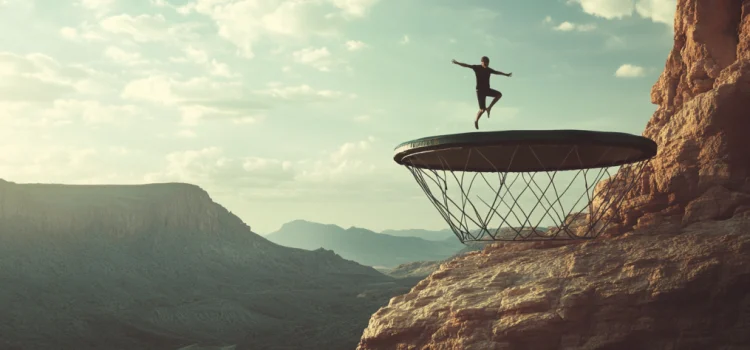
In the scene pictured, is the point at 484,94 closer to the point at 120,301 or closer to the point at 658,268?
the point at 658,268

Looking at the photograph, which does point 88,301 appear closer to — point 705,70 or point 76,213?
point 76,213

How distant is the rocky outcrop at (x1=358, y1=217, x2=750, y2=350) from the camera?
68.4 ft

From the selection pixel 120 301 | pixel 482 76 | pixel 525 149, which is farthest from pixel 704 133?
pixel 120 301

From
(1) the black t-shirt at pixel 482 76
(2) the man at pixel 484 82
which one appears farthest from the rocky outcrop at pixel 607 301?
(1) the black t-shirt at pixel 482 76

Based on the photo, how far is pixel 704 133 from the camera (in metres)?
25.8

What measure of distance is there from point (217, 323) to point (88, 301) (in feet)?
92.8

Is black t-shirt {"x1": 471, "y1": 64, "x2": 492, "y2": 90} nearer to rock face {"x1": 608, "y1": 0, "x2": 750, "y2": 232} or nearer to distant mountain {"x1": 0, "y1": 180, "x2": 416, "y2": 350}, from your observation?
rock face {"x1": 608, "y1": 0, "x2": 750, "y2": 232}

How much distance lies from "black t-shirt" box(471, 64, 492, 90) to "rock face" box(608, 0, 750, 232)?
780cm

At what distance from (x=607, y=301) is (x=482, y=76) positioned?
8732 millimetres

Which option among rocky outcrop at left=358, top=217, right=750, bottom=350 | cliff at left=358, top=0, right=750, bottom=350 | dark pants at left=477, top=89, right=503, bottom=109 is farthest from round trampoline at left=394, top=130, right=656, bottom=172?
rocky outcrop at left=358, top=217, right=750, bottom=350

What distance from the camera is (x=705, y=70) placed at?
29.1 meters

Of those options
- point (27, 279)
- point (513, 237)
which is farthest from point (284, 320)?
point (513, 237)

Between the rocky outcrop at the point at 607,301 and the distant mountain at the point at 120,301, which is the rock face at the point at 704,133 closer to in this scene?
the rocky outcrop at the point at 607,301

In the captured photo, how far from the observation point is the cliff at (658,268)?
21094 mm
